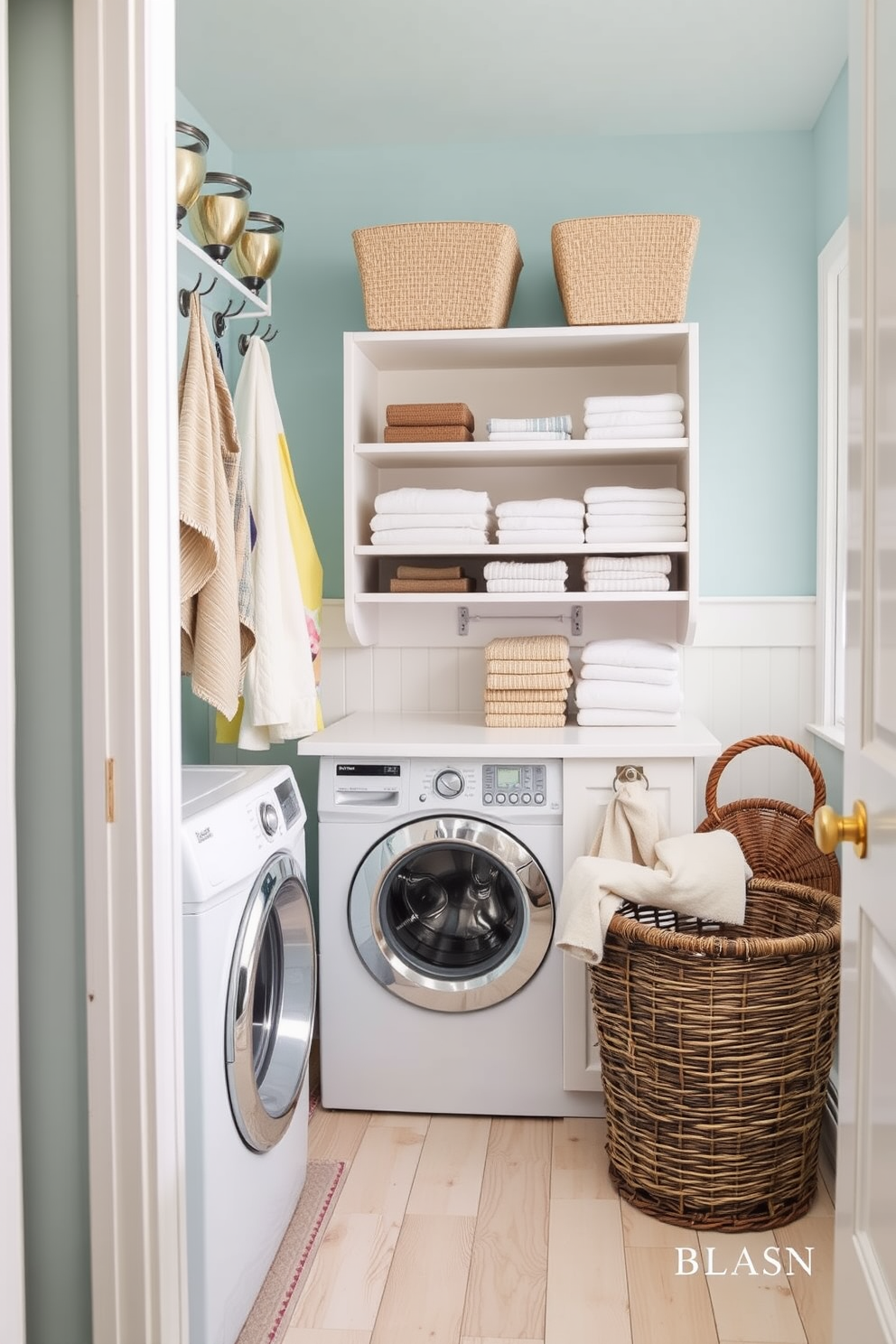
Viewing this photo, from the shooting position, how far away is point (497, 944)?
2.74m

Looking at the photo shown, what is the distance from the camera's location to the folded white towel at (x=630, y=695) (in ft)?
9.33

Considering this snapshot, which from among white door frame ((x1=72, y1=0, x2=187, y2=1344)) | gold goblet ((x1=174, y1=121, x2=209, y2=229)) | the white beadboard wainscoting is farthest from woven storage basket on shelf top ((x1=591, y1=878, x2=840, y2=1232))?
gold goblet ((x1=174, y1=121, x2=209, y2=229))

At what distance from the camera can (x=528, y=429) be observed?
2.95 metres

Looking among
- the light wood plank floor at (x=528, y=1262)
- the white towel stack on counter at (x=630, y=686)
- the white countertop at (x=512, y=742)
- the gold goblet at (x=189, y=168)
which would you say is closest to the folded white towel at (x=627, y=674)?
the white towel stack on counter at (x=630, y=686)

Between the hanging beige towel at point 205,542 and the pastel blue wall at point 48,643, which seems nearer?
the pastel blue wall at point 48,643

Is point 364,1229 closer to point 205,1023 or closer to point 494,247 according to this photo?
point 205,1023

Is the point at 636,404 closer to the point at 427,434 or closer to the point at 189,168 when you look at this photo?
the point at 427,434

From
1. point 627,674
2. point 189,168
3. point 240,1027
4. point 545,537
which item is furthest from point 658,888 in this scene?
point 189,168

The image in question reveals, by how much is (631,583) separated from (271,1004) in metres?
1.38

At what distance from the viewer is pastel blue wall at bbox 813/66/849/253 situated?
2789 mm

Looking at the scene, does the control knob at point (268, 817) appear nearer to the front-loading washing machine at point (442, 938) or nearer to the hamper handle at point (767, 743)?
the front-loading washing machine at point (442, 938)

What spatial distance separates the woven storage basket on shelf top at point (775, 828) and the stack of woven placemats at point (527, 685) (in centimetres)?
43

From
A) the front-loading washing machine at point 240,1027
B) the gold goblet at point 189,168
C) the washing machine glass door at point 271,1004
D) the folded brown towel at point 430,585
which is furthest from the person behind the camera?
the folded brown towel at point 430,585

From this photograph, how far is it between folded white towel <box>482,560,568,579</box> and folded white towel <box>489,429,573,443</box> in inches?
12.3
